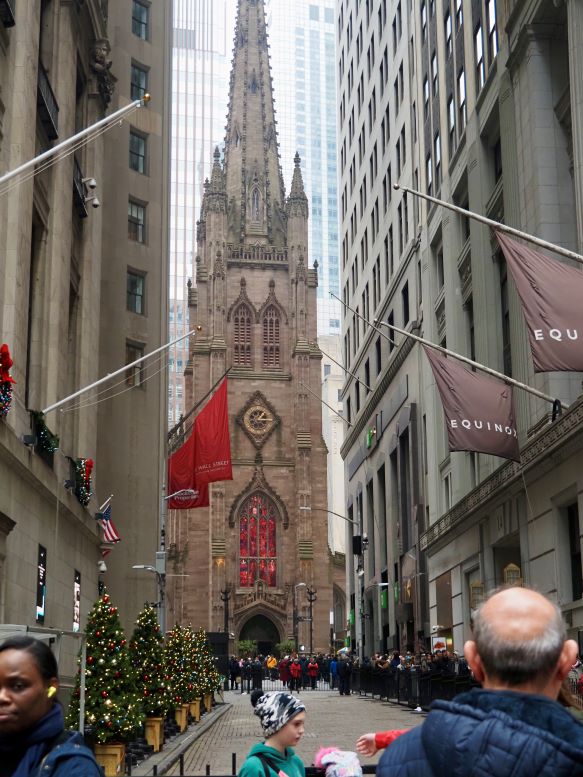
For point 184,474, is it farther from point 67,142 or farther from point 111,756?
point 67,142

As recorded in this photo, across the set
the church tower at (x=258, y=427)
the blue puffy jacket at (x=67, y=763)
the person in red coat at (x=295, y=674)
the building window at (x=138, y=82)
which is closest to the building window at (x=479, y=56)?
the building window at (x=138, y=82)

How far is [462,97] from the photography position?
1500 inches

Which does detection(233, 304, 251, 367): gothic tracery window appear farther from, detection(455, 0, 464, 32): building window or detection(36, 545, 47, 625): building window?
detection(36, 545, 47, 625): building window

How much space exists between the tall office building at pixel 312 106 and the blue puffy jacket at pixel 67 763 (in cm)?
17760

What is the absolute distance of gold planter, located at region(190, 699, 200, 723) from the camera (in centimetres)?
3105

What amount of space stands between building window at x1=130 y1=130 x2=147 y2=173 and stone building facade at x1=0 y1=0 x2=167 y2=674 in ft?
1.41

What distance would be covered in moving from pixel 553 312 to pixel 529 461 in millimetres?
11233

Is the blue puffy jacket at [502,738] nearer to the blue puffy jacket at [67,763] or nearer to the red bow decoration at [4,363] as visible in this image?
the blue puffy jacket at [67,763]

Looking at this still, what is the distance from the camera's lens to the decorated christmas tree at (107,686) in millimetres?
17203

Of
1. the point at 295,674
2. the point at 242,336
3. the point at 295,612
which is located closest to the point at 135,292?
the point at 295,674

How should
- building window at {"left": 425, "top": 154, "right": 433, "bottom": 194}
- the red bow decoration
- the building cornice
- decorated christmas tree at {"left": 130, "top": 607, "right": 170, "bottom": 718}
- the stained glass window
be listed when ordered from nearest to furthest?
1. the red bow decoration
2. decorated christmas tree at {"left": 130, "top": 607, "right": 170, "bottom": 718}
3. the building cornice
4. building window at {"left": 425, "top": 154, "right": 433, "bottom": 194}
5. the stained glass window

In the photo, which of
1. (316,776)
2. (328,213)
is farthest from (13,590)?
(328,213)

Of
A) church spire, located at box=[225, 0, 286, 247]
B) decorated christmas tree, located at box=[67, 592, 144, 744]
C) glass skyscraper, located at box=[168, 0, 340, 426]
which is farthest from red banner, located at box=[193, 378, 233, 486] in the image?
A: glass skyscraper, located at box=[168, 0, 340, 426]

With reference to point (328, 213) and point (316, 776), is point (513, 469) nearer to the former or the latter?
point (316, 776)
